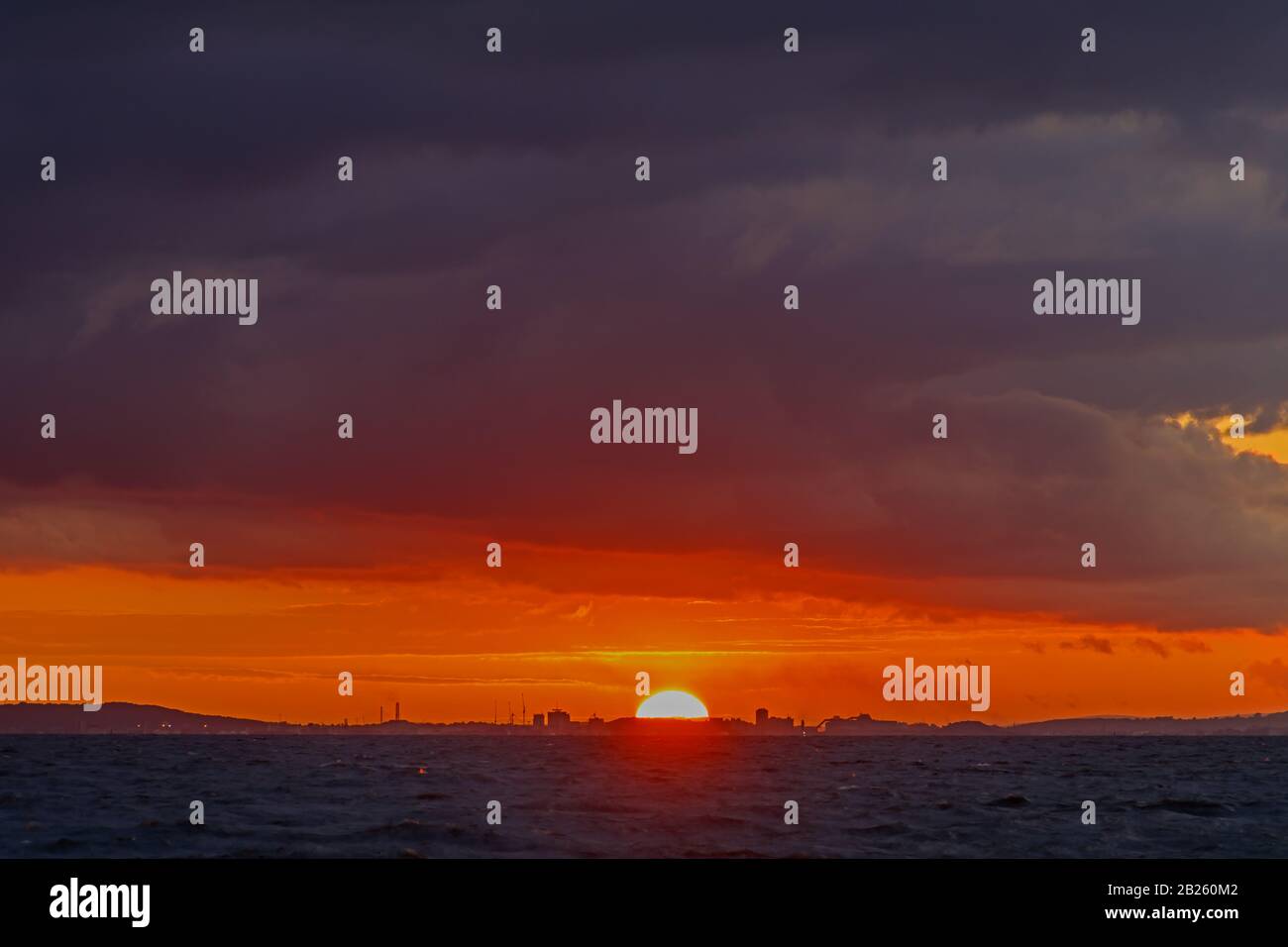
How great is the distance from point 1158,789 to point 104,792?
68.0 m

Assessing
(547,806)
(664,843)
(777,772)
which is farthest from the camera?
(777,772)

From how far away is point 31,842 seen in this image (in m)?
54.0
